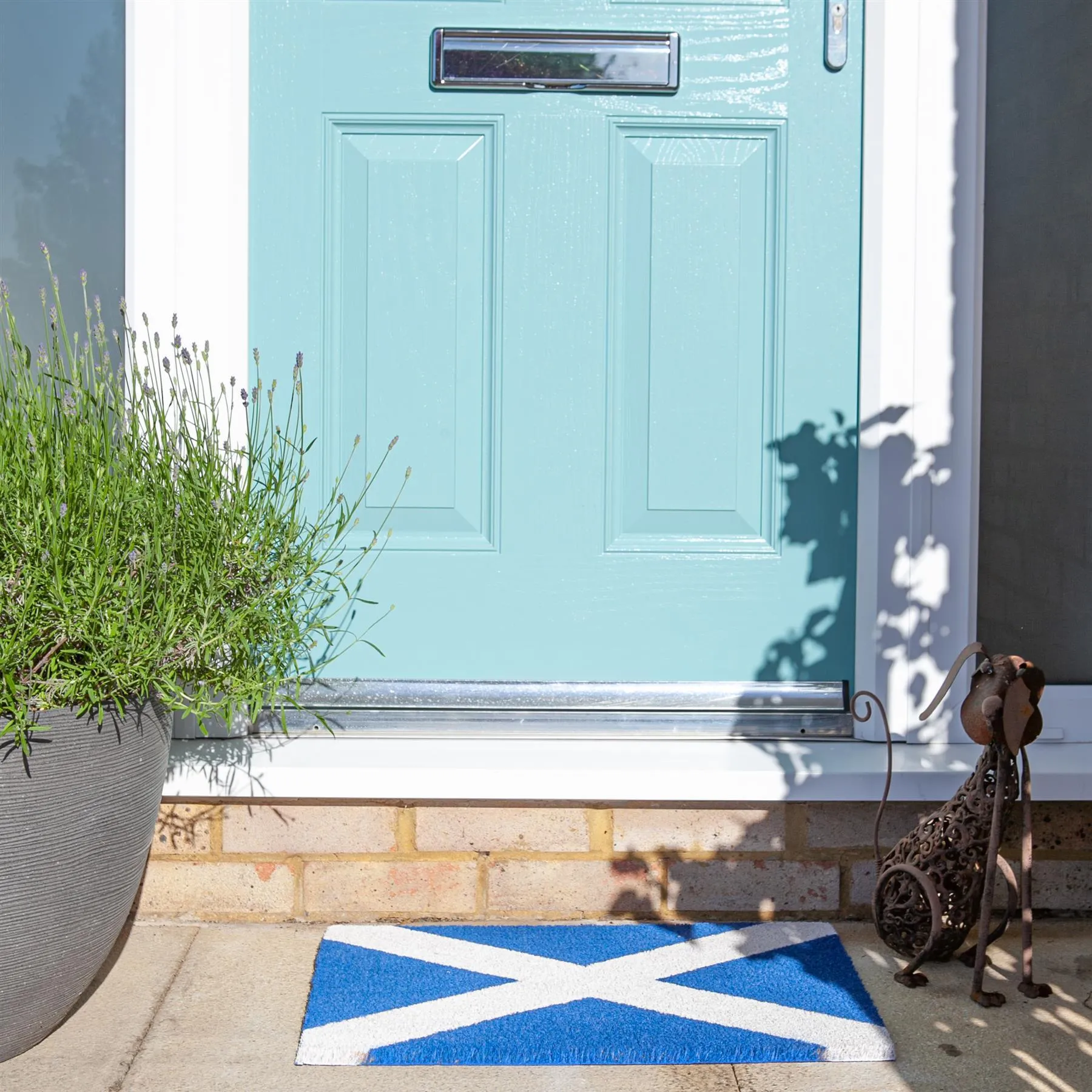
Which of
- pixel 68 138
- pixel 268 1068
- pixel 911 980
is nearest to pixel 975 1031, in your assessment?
pixel 911 980

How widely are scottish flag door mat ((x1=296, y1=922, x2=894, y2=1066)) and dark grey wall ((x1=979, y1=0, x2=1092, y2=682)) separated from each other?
0.84m

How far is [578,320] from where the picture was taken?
2.53 metres

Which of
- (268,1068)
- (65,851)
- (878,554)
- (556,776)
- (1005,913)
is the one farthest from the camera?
(878,554)

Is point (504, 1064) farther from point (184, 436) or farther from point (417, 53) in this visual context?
point (417, 53)

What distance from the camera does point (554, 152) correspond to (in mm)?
2504

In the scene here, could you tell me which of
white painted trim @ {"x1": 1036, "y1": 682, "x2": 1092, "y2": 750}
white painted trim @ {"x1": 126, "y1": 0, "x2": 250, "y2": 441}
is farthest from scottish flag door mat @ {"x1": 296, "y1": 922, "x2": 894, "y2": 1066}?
white painted trim @ {"x1": 126, "y1": 0, "x2": 250, "y2": 441}

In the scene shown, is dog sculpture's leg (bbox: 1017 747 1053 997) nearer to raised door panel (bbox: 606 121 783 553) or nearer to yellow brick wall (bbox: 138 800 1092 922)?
yellow brick wall (bbox: 138 800 1092 922)

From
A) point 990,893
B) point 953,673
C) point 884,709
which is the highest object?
point 953,673

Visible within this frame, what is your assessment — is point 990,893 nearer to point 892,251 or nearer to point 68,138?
point 892,251

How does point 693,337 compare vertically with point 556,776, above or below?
above

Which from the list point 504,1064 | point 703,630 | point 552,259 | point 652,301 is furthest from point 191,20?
point 504,1064

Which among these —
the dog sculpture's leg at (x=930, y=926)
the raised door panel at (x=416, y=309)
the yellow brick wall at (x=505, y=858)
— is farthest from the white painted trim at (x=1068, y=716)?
the raised door panel at (x=416, y=309)

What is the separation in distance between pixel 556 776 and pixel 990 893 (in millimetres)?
821

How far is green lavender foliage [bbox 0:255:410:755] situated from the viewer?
1733mm
